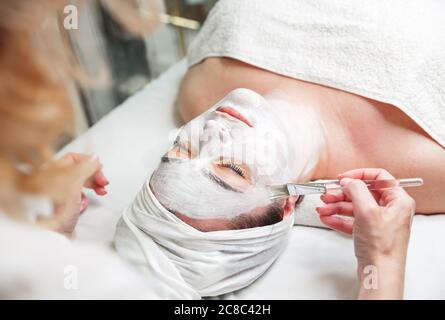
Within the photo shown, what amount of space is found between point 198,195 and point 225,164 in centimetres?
8

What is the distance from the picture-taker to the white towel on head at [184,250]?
0.74 m

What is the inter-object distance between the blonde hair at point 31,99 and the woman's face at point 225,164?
0.27 meters

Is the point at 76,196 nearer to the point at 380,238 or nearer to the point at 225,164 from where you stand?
the point at 225,164

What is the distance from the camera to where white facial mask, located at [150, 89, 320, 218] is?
2.49 ft

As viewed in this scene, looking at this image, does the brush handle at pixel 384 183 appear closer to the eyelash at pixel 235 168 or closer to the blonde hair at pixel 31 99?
the eyelash at pixel 235 168

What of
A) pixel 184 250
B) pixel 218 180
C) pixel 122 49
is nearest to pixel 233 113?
pixel 218 180

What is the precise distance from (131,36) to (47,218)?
1007 mm

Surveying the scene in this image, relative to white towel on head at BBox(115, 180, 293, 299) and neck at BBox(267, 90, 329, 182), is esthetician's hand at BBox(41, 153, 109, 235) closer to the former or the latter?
white towel on head at BBox(115, 180, 293, 299)

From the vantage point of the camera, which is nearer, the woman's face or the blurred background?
the woman's face

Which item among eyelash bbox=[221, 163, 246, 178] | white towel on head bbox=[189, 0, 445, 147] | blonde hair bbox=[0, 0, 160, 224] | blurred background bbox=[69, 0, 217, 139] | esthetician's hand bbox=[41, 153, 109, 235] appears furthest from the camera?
blurred background bbox=[69, 0, 217, 139]

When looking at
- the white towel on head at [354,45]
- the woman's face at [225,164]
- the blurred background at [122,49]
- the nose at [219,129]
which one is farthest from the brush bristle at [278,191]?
the blurred background at [122,49]

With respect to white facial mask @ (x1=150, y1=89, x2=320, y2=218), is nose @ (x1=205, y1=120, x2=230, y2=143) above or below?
above

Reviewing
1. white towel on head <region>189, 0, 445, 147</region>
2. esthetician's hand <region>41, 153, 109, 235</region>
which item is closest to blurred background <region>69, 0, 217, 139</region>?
esthetician's hand <region>41, 153, 109, 235</region>
